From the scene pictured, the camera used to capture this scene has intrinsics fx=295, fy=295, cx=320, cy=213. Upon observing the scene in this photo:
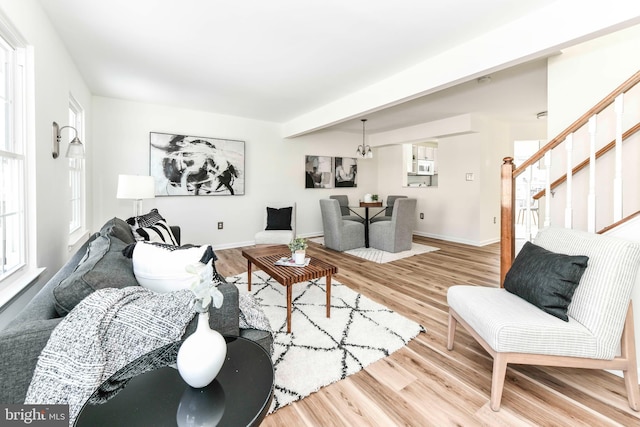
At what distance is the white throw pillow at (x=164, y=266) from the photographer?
1.36m

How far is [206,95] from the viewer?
12.9 ft

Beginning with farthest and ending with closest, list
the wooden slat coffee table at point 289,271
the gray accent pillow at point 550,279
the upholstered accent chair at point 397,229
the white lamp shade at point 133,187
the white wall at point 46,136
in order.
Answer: the upholstered accent chair at point 397,229 < the white lamp shade at point 133,187 < the wooden slat coffee table at point 289,271 < the white wall at point 46,136 < the gray accent pillow at point 550,279

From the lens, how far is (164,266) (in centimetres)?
138

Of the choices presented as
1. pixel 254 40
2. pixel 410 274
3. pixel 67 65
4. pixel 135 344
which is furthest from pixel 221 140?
pixel 135 344

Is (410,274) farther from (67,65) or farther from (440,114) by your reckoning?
(67,65)

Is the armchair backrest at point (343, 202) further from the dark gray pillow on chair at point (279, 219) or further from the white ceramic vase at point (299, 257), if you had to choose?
the white ceramic vase at point (299, 257)

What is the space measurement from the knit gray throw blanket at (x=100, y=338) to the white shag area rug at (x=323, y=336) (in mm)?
767

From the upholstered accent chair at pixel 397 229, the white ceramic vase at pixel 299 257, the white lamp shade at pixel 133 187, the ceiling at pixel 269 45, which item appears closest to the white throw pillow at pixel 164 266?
the white ceramic vase at pixel 299 257

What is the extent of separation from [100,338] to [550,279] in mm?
1997

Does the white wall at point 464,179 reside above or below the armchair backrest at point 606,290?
above

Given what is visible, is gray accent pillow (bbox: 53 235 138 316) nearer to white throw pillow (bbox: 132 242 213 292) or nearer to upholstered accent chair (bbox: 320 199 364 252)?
white throw pillow (bbox: 132 242 213 292)

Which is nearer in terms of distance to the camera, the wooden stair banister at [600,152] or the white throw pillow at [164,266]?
the white throw pillow at [164,266]

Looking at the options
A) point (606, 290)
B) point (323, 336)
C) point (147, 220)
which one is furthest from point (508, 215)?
point (147, 220)

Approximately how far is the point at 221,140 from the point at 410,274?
3.61 m
